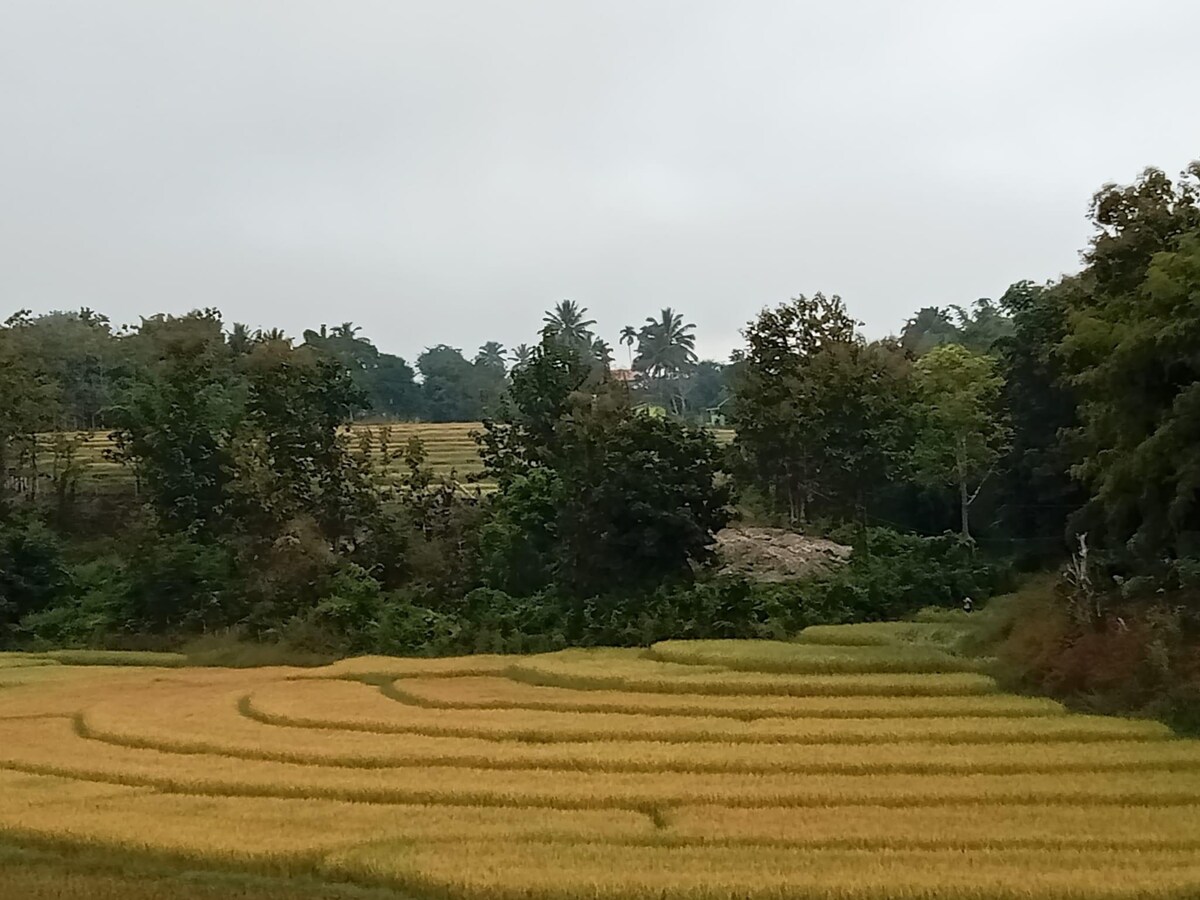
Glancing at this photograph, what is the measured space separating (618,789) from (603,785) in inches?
11.2

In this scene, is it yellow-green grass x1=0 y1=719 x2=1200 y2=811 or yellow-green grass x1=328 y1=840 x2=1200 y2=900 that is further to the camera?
yellow-green grass x1=0 y1=719 x2=1200 y2=811

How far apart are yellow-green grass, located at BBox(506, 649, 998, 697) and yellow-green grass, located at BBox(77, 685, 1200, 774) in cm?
322

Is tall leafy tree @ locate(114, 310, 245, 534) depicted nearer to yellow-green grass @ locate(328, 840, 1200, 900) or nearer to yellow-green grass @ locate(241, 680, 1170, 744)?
yellow-green grass @ locate(241, 680, 1170, 744)

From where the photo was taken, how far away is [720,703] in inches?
718

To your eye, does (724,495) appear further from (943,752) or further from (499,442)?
(943,752)

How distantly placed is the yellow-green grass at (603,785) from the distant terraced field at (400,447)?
19.6 metres

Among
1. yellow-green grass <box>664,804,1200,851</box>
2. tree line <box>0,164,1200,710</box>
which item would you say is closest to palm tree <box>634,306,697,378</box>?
tree line <box>0,164,1200,710</box>

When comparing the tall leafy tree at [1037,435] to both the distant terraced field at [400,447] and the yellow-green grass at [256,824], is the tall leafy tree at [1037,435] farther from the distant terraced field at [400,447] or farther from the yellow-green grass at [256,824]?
the yellow-green grass at [256,824]

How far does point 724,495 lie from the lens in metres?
28.4

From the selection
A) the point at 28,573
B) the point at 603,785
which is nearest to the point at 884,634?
the point at 603,785

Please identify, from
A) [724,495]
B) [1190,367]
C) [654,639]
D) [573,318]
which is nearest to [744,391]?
[724,495]

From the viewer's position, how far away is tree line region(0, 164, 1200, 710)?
2625 cm

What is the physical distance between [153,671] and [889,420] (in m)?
18.9

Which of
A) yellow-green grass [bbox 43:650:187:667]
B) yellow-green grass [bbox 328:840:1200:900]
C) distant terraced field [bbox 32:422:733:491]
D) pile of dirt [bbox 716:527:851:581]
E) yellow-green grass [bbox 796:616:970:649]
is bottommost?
yellow-green grass [bbox 43:650:187:667]
